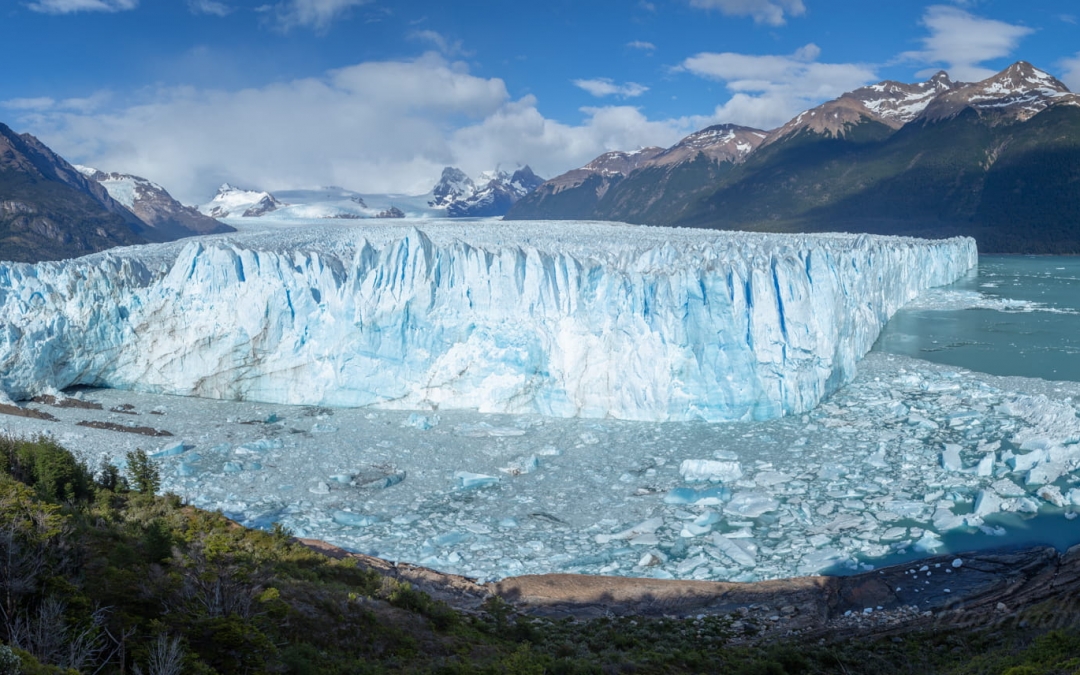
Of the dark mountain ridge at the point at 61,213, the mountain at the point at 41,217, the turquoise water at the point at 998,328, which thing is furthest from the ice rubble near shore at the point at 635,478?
the dark mountain ridge at the point at 61,213

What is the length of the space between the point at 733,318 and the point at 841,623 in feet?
25.9

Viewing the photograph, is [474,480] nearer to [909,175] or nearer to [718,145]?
[909,175]

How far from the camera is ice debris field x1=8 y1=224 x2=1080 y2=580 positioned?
980 cm

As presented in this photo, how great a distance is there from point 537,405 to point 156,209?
72.1 meters

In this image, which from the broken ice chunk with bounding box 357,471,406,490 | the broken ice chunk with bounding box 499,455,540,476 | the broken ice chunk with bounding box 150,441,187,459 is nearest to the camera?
the broken ice chunk with bounding box 357,471,406,490

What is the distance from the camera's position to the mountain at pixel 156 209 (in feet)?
225

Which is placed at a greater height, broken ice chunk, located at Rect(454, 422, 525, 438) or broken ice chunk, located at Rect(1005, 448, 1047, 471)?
broken ice chunk, located at Rect(1005, 448, 1047, 471)

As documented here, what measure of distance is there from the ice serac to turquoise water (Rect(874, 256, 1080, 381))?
509cm

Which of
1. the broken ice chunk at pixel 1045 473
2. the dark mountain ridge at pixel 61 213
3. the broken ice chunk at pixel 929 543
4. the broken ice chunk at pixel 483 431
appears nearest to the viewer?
the broken ice chunk at pixel 929 543

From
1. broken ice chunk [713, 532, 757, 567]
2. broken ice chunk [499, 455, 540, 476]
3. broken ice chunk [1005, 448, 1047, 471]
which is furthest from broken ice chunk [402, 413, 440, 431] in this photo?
broken ice chunk [1005, 448, 1047, 471]

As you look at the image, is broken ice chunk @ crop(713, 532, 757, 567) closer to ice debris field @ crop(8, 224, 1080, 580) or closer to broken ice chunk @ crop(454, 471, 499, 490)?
ice debris field @ crop(8, 224, 1080, 580)

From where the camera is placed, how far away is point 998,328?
2359 centimetres

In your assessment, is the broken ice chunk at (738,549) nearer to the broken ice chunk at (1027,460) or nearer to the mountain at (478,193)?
the broken ice chunk at (1027,460)

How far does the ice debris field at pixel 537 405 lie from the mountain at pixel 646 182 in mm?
80265
